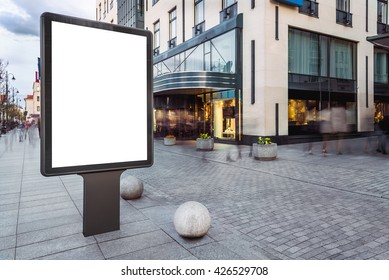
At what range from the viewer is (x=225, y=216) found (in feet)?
18.0

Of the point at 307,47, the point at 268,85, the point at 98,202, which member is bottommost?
the point at 98,202

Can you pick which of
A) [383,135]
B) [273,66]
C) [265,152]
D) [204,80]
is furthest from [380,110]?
[265,152]

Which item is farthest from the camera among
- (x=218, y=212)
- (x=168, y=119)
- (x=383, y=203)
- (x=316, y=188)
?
(x=168, y=119)

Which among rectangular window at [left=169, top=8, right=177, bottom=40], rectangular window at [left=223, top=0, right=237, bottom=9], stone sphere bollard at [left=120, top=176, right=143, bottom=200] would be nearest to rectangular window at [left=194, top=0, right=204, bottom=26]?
rectangular window at [left=223, top=0, right=237, bottom=9]

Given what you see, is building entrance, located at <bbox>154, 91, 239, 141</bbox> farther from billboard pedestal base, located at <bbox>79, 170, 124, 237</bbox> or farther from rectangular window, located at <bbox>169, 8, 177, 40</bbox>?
billboard pedestal base, located at <bbox>79, 170, 124, 237</bbox>

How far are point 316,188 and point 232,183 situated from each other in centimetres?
222

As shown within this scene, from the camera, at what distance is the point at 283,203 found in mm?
6258

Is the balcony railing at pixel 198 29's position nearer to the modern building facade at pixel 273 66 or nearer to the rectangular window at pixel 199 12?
the modern building facade at pixel 273 66

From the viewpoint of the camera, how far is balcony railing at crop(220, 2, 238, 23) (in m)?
20.2

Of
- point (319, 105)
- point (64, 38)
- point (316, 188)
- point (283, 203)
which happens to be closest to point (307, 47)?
point (319, 105)

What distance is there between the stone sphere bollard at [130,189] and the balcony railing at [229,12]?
17.1 m

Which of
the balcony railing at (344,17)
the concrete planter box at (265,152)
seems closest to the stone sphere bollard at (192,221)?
the concrete planter box at (265,152)

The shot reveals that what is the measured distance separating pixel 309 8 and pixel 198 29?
28.0ft

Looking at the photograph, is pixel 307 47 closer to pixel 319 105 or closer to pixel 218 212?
pixel 319 105
